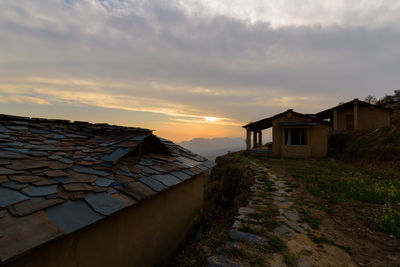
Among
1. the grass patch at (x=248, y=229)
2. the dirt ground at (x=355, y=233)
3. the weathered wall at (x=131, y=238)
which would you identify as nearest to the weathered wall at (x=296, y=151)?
the dirt ground at (x=355, y=233)

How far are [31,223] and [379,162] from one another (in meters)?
16.0

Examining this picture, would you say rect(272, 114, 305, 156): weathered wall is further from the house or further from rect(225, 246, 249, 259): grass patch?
rect(225, 246, 249, 259): grass patch

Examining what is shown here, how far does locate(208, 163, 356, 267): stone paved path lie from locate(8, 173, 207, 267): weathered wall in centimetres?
168

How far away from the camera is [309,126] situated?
17.0 metres

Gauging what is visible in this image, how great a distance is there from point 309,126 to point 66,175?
709 inches

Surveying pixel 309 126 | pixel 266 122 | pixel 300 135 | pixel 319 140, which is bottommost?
pixel 319 140

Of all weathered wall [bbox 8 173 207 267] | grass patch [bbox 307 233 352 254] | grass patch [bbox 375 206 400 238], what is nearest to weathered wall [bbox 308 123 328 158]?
grass patch [bbox 375 206 400 238]

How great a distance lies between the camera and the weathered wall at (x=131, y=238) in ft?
8.70

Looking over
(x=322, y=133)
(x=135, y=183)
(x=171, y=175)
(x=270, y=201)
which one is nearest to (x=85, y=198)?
(x=135, y=183)

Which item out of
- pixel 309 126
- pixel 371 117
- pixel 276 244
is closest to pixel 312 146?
pixel 309 126

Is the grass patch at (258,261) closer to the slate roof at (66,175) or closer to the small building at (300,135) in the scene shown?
the slate roof at (66,175)

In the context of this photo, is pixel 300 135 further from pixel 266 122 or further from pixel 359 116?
pixel 359 116

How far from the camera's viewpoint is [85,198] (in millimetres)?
3002

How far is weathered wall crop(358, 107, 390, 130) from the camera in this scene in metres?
19.6
